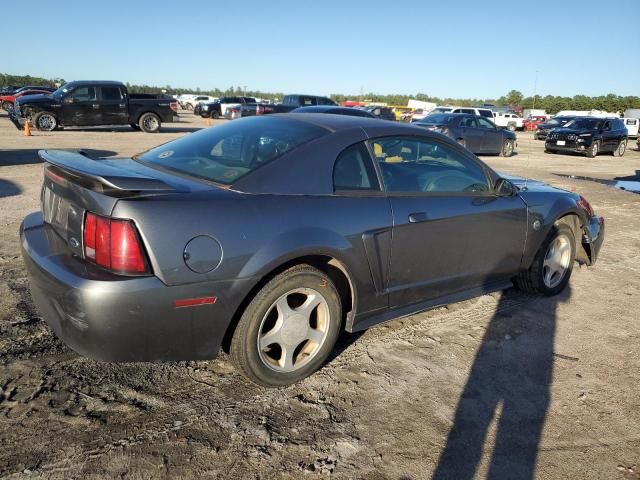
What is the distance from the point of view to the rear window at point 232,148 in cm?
298

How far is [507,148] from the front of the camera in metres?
18.3

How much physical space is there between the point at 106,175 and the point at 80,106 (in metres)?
18.0

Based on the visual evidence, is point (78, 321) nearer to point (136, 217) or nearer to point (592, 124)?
point (136, 217)

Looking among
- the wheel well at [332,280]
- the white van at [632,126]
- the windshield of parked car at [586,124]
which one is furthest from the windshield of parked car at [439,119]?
the white van at [632,126]

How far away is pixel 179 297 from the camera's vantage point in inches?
95.0

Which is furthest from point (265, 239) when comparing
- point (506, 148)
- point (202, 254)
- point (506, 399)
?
point (506, 148)

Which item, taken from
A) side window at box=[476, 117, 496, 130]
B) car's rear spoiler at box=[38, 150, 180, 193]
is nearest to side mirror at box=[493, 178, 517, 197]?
car's rear spoiler at box=[38, 150, 180, 193]

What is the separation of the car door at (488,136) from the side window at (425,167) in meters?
14.4

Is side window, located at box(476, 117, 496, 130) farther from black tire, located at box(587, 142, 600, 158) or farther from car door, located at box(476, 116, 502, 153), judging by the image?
black tire, located at box(587, 142, 600, 158)

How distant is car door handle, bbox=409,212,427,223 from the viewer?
10.7 feet

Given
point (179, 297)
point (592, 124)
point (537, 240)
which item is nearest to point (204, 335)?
point (179, 297)

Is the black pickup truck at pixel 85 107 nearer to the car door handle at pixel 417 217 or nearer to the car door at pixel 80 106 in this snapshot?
the car door at pixel 80 106

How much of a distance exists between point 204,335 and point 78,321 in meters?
0.59

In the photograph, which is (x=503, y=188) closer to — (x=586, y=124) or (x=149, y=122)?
(x=149, y=122)
